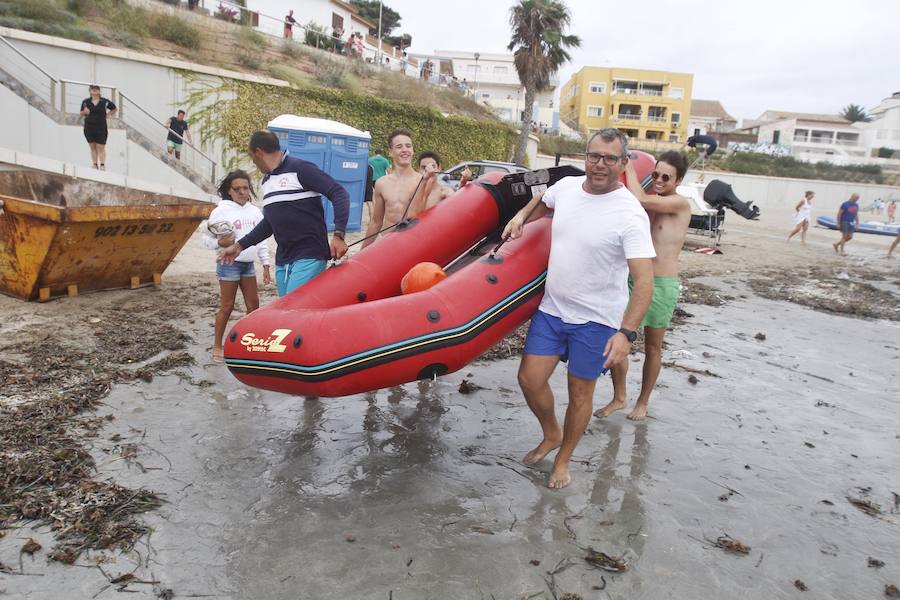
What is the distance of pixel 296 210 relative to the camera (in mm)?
4102

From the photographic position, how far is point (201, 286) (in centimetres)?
755

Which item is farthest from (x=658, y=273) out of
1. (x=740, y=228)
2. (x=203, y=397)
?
(x=740, y=228)

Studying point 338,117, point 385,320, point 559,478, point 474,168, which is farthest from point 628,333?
point 338,117

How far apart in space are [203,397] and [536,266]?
2.50 metres

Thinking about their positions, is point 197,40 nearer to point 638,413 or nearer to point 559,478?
point 638,413

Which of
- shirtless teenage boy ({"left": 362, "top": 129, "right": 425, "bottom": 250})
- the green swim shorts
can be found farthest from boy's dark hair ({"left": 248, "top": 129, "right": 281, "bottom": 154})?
the green swim shorts

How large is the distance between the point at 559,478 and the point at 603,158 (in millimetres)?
1716

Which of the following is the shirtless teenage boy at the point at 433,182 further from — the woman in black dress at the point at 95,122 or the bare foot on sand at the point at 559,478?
the woman in black dress at the point at 95,122

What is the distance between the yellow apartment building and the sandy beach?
52.7 meters

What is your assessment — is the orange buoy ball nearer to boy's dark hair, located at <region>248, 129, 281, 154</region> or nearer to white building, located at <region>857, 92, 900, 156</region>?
boy's dark hair, located at <region>248, 129, 281, 154</region>

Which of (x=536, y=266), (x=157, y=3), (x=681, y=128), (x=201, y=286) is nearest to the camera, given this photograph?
(x=536, y=266)

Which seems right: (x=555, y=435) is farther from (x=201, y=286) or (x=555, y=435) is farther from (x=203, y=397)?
(x=201, y=286)

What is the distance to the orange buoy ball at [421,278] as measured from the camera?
3.82 m

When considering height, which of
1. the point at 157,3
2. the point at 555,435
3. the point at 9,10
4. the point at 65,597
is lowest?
the point at 65,597
